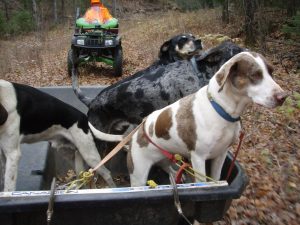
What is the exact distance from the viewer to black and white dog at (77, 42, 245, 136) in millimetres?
4816

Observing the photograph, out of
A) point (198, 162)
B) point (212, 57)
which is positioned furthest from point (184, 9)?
point (198, 162)

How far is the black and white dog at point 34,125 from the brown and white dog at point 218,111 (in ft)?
3.73

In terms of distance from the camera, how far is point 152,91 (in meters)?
4.84

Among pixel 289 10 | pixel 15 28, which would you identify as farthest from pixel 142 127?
pixel 15 28

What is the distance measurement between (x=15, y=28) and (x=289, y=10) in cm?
1815

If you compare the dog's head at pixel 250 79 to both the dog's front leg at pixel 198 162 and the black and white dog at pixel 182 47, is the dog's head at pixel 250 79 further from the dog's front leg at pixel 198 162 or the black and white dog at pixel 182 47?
the black and white dog at pixel 182 47

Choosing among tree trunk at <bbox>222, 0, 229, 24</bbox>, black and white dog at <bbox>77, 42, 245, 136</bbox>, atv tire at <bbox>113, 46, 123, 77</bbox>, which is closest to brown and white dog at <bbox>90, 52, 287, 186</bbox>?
black and white dog at <bbox>77, 42, 245, 136</bbox>

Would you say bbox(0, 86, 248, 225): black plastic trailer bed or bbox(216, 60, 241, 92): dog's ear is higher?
bbox(216, 60, 241, 92): dog's ear

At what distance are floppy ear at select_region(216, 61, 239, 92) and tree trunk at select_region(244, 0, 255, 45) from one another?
10345 mm

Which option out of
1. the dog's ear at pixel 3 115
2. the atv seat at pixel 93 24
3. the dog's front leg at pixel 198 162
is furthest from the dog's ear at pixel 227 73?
the atv seat at pixel 93 24

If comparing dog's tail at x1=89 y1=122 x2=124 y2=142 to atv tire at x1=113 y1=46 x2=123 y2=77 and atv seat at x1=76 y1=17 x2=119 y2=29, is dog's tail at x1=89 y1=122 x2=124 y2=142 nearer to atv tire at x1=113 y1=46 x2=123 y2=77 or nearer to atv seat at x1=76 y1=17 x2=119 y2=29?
atv tire at x1=113 y1=46 x2=123 y2=77

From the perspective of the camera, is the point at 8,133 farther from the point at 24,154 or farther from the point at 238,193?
the point at 238,193

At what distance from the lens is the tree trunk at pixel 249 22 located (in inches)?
502

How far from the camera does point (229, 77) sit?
2.96 meters
